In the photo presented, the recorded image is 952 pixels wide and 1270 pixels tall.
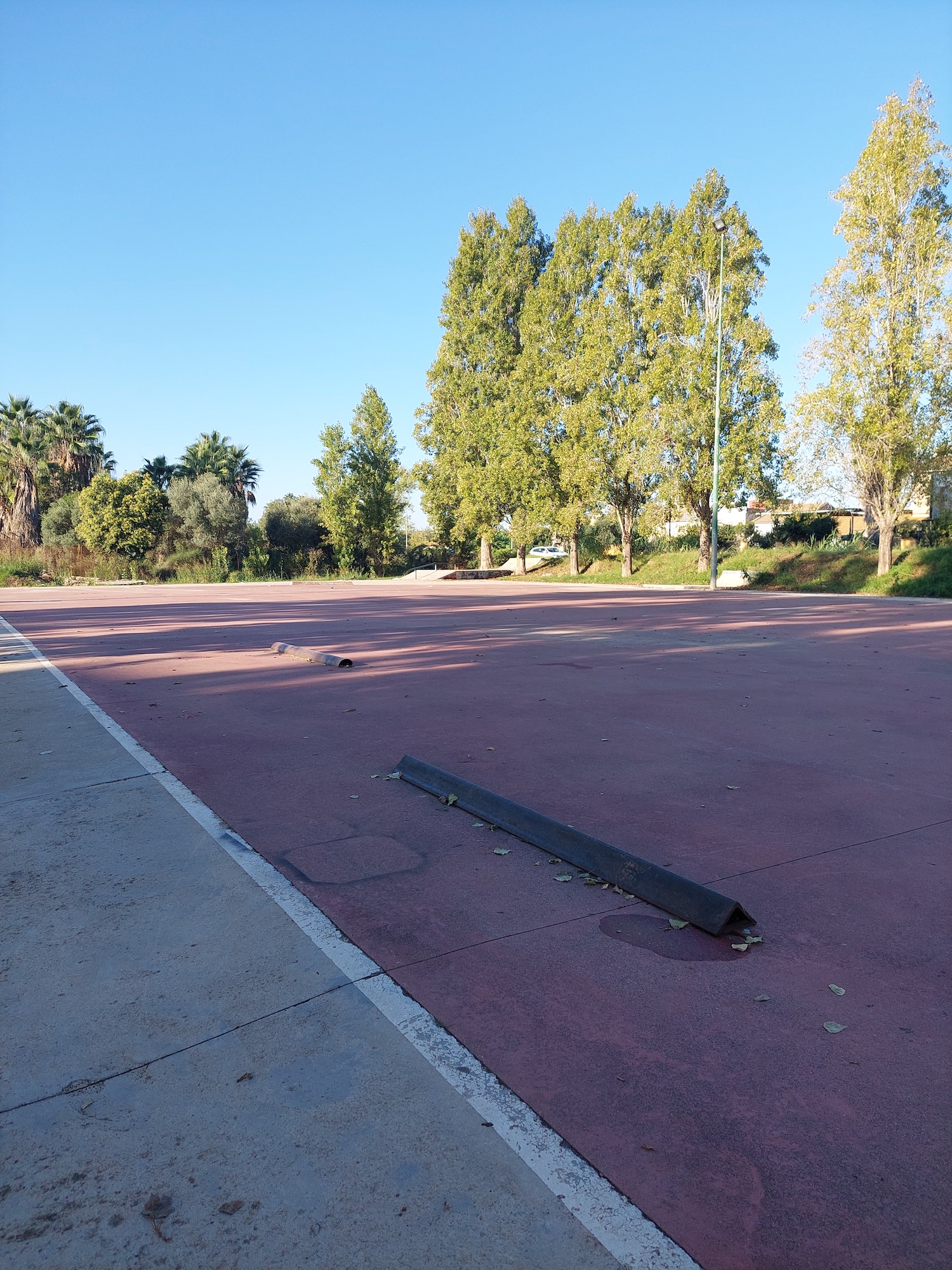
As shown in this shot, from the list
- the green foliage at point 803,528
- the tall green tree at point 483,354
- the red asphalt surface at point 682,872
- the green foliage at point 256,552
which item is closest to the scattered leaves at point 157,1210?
the red asphalt surface at point 682,872

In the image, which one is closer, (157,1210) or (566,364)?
(157,1210)

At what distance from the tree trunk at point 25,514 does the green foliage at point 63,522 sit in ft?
3.10

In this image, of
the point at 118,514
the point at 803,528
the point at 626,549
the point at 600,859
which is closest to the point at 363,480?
the point at 118,514

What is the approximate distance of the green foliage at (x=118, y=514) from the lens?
161 feet

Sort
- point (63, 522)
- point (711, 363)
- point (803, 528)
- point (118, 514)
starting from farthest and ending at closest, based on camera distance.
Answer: point (63, 522), point (118, 514), point (803, 528), point (711, 363)

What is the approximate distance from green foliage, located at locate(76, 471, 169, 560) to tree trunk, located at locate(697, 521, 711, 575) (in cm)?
3403

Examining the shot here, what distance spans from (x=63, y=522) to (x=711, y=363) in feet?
138

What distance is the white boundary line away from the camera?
181 centimetres

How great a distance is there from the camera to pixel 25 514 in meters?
50.7

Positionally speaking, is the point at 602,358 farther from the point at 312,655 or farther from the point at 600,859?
→ the point at 600,859

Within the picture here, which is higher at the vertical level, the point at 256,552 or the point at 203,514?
the point at 203,514

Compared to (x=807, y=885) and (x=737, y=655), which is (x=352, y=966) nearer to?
(x=807, y=885)

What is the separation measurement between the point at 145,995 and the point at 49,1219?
928mm

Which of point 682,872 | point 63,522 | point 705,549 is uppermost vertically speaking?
point 63,522
